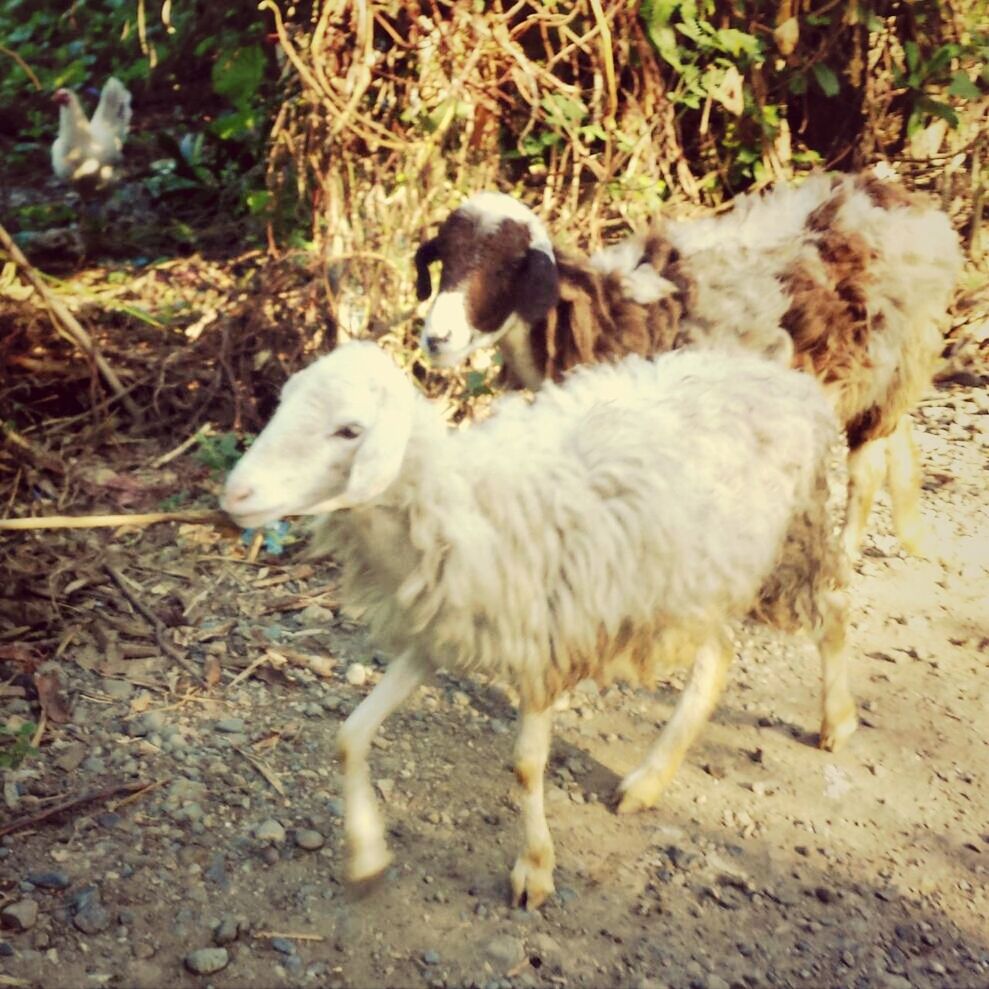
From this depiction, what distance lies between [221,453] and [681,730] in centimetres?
207

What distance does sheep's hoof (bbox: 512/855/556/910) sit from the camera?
2.38 m

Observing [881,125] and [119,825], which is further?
[881,125]

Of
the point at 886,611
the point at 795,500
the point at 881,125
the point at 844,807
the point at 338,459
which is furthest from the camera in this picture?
the point at 881,125

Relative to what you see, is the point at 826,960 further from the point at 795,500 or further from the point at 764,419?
the point at 764,419

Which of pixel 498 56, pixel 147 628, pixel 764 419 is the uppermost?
pixel 498 56

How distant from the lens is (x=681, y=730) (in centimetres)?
279

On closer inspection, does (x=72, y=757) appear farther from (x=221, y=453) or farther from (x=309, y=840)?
(x=221, y=453)

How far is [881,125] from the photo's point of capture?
531 centimetres

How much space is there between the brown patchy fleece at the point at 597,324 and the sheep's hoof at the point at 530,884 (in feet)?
5.09

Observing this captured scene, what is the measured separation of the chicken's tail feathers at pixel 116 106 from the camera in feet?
22.1

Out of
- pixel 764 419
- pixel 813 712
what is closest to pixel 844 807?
pixel 813 712

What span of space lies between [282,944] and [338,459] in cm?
97

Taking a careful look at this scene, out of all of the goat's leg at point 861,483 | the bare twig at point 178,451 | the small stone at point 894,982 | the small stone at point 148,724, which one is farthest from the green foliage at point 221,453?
the small stone at point 894,982

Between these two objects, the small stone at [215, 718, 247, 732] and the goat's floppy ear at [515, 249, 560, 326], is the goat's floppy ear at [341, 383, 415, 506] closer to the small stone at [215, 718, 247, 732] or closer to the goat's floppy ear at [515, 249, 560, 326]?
the small stone at [215, 718, 247, 732]
